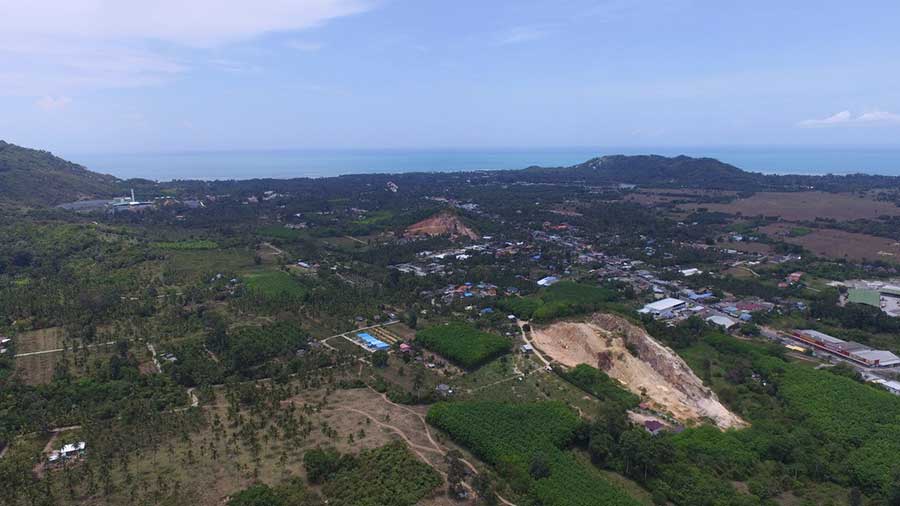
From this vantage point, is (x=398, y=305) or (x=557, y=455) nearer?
(x=557, y=455)

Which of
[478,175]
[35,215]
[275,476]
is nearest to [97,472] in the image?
[275,476]

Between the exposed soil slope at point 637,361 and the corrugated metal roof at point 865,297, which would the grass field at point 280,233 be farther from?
the corrugated metal roof at point 865,297

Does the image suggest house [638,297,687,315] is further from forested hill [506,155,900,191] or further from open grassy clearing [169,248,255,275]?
forested hill [506,155,900,191]

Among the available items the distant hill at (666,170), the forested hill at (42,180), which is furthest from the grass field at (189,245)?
the distant hill at (666,170)

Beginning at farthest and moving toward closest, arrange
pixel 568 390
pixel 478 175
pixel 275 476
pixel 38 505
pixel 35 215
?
pixel 478 175 < pixel 35 215 < pixel 568 390 < pixel 275 476 < pixel 38 505

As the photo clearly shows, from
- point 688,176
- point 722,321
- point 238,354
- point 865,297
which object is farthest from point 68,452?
point 688,176

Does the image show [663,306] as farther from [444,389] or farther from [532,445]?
[532,445]

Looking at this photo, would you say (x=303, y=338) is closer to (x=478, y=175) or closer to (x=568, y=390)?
(x=568, y=390)
